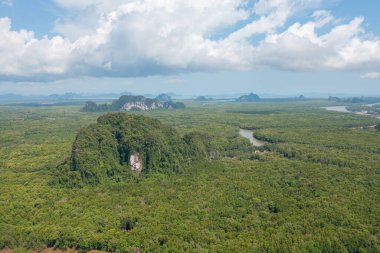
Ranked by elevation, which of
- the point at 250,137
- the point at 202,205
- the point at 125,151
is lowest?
the point at 202,205

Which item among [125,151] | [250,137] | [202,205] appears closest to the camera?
[202,205]

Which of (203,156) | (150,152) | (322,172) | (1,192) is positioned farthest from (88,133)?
(322,172)

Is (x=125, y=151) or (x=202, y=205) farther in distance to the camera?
(x=125, y=151)

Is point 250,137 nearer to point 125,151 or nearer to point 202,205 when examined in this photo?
point 125,151

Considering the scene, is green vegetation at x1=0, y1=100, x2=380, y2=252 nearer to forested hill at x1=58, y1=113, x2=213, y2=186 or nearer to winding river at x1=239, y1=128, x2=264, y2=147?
forested hill at x1=58, y1=113, x2=213, y2=186

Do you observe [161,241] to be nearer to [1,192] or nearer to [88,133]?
[1,192]

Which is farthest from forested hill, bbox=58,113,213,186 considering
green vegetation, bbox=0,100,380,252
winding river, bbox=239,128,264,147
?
winding river, bbox=239,128,264,147

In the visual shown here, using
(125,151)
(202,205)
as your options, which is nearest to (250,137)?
(125,151)

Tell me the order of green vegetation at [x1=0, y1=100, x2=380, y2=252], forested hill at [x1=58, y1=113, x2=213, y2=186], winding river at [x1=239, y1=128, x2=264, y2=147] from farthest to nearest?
winding river at [x1=239, y1=128, x2=264, y2=147] < forested hill at [x1=58, y1=113, x2=213, y2=186] < green vegetation at [x1=0, y1=100, x2=380, y2=252]
